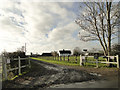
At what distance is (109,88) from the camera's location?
3994 millimetres

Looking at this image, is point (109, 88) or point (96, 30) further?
point (96, 30)

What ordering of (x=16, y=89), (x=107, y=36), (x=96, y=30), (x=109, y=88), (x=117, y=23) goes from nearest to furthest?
(x=109, y=88) → (x=16, y=89) → (x=117, y=23) → (x=107, y=36) → (x=96, y=30)

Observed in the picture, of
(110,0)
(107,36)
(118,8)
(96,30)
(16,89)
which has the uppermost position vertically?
(110,0)

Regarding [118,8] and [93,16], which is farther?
[93,16]

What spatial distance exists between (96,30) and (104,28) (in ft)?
3.64

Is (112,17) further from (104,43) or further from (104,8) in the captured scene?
(104,43)

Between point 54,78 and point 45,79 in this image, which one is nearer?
point 45,79

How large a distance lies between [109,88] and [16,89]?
4.58m

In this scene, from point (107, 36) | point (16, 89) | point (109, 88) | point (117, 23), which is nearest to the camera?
point (109, 88)

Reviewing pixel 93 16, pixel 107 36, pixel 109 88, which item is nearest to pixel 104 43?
pixel 107 36

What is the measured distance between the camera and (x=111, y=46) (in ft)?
40.0

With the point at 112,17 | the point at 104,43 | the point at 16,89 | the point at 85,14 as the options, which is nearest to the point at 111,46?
the point at 104,43

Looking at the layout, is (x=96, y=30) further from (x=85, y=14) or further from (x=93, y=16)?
(x=85, y=14)

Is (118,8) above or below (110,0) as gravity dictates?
below
